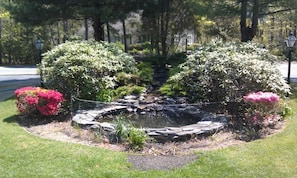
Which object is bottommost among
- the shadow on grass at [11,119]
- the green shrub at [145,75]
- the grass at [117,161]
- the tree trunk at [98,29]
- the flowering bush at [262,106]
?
the grass at [117,161]

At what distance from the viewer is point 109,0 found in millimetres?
13539

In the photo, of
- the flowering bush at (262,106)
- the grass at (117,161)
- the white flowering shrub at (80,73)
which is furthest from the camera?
the white flowering shrub at (80,73)

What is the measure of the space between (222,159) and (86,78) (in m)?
4.45

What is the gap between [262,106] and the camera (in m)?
6.86

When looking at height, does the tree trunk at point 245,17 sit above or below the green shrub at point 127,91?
above

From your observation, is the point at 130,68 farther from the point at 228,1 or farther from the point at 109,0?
the point at 228,1

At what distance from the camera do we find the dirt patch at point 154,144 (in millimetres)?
5263

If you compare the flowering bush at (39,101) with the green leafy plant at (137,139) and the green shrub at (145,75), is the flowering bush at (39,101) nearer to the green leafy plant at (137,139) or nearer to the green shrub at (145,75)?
the green leafy plant at (137,139)

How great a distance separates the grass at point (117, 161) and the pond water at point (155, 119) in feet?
6.07

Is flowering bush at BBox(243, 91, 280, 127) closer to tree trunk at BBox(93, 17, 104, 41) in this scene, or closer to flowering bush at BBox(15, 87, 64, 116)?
flowering bush at BBox(15, 87, 64, 116)

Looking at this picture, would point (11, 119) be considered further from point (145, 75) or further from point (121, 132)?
point (145, 75)

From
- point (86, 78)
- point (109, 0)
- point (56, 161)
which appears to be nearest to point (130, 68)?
point (86, 78)

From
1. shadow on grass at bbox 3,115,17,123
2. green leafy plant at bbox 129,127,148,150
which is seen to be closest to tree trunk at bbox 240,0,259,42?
green leafy plant at bbox 129,127,148,150

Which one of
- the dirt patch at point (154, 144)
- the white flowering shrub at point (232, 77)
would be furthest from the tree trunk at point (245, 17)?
the dirt patch at point (154, 144)
